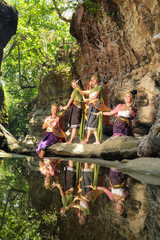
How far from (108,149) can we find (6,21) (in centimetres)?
1050

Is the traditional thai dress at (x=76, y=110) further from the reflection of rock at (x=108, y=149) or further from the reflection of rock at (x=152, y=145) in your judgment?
the reflection of rock at (x=152, y=145)

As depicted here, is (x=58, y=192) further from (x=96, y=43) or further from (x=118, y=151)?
(x=96, y=43)

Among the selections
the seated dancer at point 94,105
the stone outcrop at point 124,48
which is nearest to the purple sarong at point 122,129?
the seated dancer at point 94,105

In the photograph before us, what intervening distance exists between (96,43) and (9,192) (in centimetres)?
766

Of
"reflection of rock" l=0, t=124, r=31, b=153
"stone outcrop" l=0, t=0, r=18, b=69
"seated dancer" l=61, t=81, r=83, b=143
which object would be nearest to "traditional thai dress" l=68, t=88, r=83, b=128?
"seated dancer" l=61, t=81, r=83, b=143

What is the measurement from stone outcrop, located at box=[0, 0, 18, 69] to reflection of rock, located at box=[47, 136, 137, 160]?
30.3 ft

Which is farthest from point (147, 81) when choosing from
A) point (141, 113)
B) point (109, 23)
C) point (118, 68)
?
point (109, 23)

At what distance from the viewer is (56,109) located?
6.69m

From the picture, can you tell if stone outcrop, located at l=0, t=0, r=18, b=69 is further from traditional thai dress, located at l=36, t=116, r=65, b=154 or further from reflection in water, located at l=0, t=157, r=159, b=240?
reflection in water, located at l=0, t=157, r=159, b=240

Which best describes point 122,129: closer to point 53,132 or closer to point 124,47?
point 53,132

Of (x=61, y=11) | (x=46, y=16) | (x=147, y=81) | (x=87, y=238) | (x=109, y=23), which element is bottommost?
(x=87, y=238)

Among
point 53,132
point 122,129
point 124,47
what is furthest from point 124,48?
point 53,132

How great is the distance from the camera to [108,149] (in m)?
4.96

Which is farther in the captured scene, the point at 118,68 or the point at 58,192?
the point at 118,68
